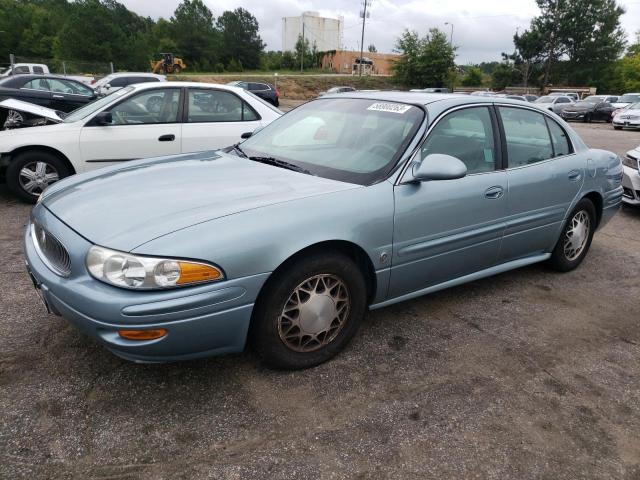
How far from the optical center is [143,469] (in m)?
2.00

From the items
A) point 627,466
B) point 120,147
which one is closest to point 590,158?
point 627,466

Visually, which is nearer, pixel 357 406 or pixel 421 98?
pixel 357 406

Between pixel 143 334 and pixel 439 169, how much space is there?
1.75 metres

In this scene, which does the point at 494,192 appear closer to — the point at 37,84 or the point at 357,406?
the point at 357,406

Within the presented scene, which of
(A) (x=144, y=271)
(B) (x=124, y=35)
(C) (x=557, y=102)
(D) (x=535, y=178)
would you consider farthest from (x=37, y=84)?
(B) (x=124, y=35)

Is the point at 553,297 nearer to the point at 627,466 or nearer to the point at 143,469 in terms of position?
the point at 627,466

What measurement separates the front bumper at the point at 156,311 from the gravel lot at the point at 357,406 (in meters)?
0.34

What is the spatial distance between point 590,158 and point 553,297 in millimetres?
1242

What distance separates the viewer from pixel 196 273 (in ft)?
7.10

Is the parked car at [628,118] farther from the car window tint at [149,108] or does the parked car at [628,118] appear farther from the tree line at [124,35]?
the tree line at [124,35]

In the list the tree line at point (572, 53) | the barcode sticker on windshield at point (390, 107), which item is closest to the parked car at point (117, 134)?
the barcode sticker on windshield at point (390, 107)

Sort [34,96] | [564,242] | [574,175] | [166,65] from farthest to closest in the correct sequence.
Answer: [166,65] → [34,96] → [564,242] → [574,175]

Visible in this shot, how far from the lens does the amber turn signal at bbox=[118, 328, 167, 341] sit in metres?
2.13

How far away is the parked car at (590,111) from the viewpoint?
2658 cm
